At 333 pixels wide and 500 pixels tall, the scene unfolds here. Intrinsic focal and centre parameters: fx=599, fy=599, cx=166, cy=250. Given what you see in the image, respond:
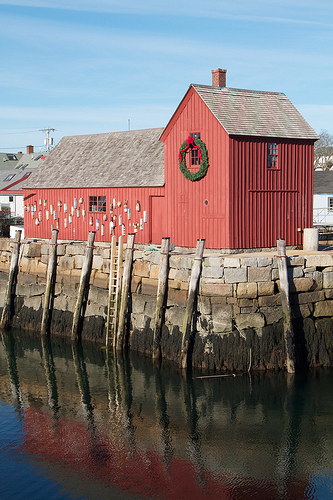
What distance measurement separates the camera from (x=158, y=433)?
13.6 meters

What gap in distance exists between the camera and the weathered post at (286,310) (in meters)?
16.8

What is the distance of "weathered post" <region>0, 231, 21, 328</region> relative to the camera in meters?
23.7

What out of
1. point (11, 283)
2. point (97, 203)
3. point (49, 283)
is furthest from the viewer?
point (97, 203)

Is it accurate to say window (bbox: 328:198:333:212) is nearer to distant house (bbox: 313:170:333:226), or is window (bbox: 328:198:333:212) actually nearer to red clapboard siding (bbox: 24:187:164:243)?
distant house (bbox: 313:170:333:226)

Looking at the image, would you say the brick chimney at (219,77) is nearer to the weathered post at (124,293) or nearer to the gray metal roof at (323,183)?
the weathered post at (124,293)

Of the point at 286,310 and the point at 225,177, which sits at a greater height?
the point at 225,177

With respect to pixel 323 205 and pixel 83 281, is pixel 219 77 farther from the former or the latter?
pixel 323 205

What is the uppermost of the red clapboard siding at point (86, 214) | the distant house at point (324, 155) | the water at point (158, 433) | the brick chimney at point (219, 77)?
the distant house at point (324, 155)

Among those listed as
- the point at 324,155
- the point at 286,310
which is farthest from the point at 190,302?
the point at 324,155

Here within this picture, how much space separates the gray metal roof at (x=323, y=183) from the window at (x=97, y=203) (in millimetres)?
24071

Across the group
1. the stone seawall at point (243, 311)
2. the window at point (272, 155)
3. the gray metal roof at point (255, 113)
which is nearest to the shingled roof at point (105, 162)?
the gray metal roof at point (255, 113)

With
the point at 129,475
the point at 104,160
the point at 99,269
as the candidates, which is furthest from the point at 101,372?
the point at 104,160

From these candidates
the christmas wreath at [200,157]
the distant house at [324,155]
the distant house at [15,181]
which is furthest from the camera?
the distant house at [324,155]

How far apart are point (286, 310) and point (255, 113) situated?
9405 mm
